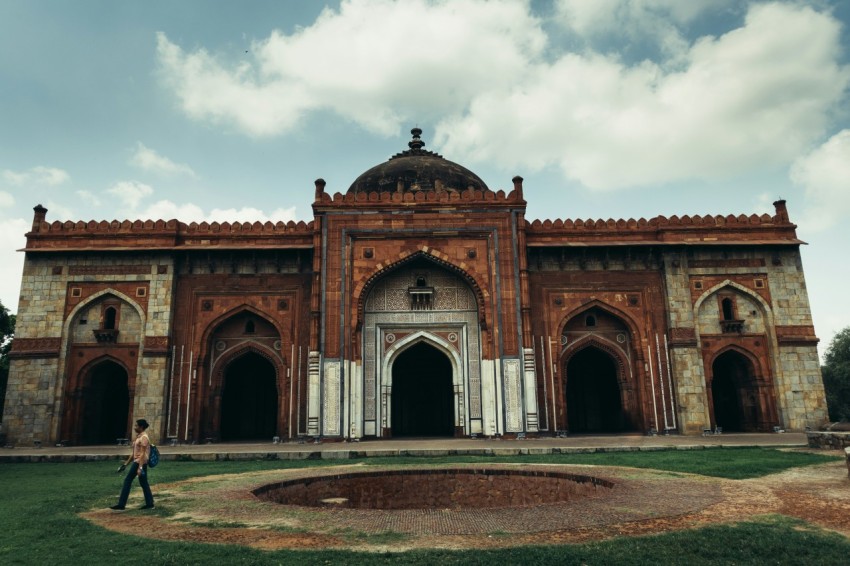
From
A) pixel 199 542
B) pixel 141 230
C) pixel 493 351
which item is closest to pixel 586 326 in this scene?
pixel 493 351

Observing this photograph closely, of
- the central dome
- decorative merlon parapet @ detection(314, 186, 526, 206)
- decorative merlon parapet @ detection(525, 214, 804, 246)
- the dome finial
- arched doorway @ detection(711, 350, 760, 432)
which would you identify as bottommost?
arched doorway @ detection(711, 350, 760, 432)

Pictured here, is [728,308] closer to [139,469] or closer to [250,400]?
[250,400]

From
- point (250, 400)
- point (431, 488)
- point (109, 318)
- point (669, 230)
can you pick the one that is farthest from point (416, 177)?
point (431, 488)

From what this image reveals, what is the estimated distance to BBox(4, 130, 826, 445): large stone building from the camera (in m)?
16.0

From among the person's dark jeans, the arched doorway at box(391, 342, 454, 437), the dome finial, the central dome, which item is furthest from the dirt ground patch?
the dome finial

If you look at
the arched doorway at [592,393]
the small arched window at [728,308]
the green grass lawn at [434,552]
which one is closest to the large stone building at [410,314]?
the small arched window at [728,308]

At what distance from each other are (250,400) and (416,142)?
438 inches

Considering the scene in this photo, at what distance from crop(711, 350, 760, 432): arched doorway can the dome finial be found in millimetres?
12612

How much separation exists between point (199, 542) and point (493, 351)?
472 inches

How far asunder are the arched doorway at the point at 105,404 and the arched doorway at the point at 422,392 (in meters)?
7.89

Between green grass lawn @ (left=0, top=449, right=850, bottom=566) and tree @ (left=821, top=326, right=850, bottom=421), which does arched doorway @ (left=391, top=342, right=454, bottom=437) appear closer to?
green grass lawn @ (left=0, top=449, right=850, bottom=566)

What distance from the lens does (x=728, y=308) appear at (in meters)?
17.2

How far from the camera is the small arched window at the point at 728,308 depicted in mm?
17141

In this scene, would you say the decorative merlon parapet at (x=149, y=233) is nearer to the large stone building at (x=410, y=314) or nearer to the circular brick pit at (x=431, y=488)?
the large stone building at (x=410, y=314)
